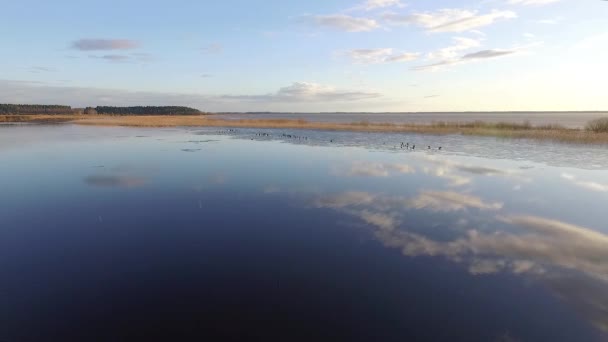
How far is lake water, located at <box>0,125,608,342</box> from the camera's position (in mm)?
6754

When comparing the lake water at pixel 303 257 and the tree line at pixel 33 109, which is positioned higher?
the tree line at pixel 33 109

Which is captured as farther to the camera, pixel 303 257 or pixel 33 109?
pixel 33 109

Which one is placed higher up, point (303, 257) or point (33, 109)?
point (33, 109)

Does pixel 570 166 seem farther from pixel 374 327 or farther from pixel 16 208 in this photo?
pixel 16 208

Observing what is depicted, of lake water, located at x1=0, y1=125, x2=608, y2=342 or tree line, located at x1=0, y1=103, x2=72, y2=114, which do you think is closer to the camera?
lake water, located at x1=0, y1=125, x2=608, y2=342

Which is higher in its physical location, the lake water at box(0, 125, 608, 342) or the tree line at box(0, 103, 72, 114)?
the tree line at box(0, 103, 72, 114)

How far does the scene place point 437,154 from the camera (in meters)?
30.9

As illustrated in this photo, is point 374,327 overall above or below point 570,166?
below

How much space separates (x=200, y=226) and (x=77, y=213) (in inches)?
214

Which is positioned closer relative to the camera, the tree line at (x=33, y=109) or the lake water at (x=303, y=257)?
the lake water at (x=303, y=257)

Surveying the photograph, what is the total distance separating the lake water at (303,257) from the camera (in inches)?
266

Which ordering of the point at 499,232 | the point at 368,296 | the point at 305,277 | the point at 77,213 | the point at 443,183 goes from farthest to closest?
the point at 443,183
the point at 77,213
the point at 499,232
the point at 305,277
the point at 368,296

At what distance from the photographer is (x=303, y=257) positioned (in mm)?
9664

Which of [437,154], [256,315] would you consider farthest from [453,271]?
[437,154]
